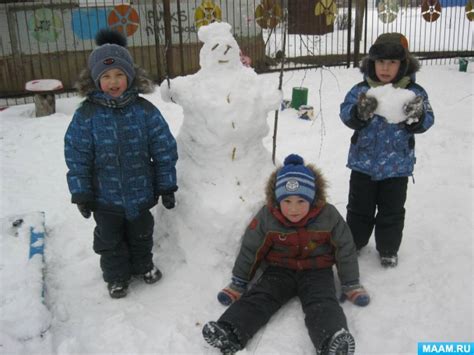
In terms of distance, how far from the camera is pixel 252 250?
296cm

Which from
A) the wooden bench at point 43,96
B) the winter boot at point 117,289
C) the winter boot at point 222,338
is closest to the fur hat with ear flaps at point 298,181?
the winter boot at point 222,338

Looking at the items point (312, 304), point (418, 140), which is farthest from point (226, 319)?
point (418, 140)

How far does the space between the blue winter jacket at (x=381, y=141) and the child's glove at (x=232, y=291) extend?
1065 millimetres

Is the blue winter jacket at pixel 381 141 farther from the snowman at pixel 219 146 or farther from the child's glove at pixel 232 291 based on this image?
the child's glove at pixel 232 291

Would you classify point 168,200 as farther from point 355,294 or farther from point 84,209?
point 355,294

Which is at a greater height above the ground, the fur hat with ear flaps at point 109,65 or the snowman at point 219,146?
the fur hat with ear flaps at point 109,65

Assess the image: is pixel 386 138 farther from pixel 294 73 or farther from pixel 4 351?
pixel 294 73

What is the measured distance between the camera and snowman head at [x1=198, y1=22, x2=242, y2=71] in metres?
3.19

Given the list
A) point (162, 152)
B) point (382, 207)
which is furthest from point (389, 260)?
point (162, 152)

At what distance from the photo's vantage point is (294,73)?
9531mm

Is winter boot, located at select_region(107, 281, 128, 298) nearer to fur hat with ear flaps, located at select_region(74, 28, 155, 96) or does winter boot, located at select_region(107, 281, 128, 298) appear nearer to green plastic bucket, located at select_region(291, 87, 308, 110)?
fur hat with ear flaps, located at select_region(74, 28, 155, 96)

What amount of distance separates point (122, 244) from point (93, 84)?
3.19 ft

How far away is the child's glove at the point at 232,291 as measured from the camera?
2908 mm

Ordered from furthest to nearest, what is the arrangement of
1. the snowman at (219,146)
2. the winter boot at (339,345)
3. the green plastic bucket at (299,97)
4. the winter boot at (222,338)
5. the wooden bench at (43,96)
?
the green plastic bucket at (299,97) < the wooden bench at (43,96) < the snowman at (219,146) < the winter boot at (222,338) < the winter boot at (339,345)
